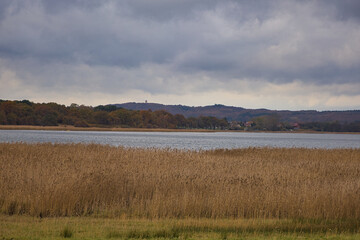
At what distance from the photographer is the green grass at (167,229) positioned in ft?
29.4

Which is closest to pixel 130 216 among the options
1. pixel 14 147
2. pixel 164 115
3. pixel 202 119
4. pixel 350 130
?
pixel 14 147

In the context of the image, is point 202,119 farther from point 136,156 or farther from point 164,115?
point 136,156

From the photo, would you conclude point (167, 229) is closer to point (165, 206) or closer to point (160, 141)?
point (165, 206)

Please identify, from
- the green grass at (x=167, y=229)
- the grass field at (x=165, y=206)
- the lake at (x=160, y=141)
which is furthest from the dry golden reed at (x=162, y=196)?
the lake at (x=160, y=141)

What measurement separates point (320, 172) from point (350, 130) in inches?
6693

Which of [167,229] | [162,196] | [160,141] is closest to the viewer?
[167,229]

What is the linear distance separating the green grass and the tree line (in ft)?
383

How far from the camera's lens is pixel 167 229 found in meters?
9.62

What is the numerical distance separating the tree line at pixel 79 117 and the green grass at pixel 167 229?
11688 centimetres

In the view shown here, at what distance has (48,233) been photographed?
8.88m

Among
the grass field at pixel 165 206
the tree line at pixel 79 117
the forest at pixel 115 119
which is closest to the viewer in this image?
the grass field at pixel 165 206

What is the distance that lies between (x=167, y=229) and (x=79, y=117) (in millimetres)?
130931

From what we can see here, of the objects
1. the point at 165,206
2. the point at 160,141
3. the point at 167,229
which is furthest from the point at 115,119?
the point at 167,229

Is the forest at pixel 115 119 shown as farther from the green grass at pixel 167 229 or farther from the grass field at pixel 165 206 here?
the green grass at pixel 167 229
